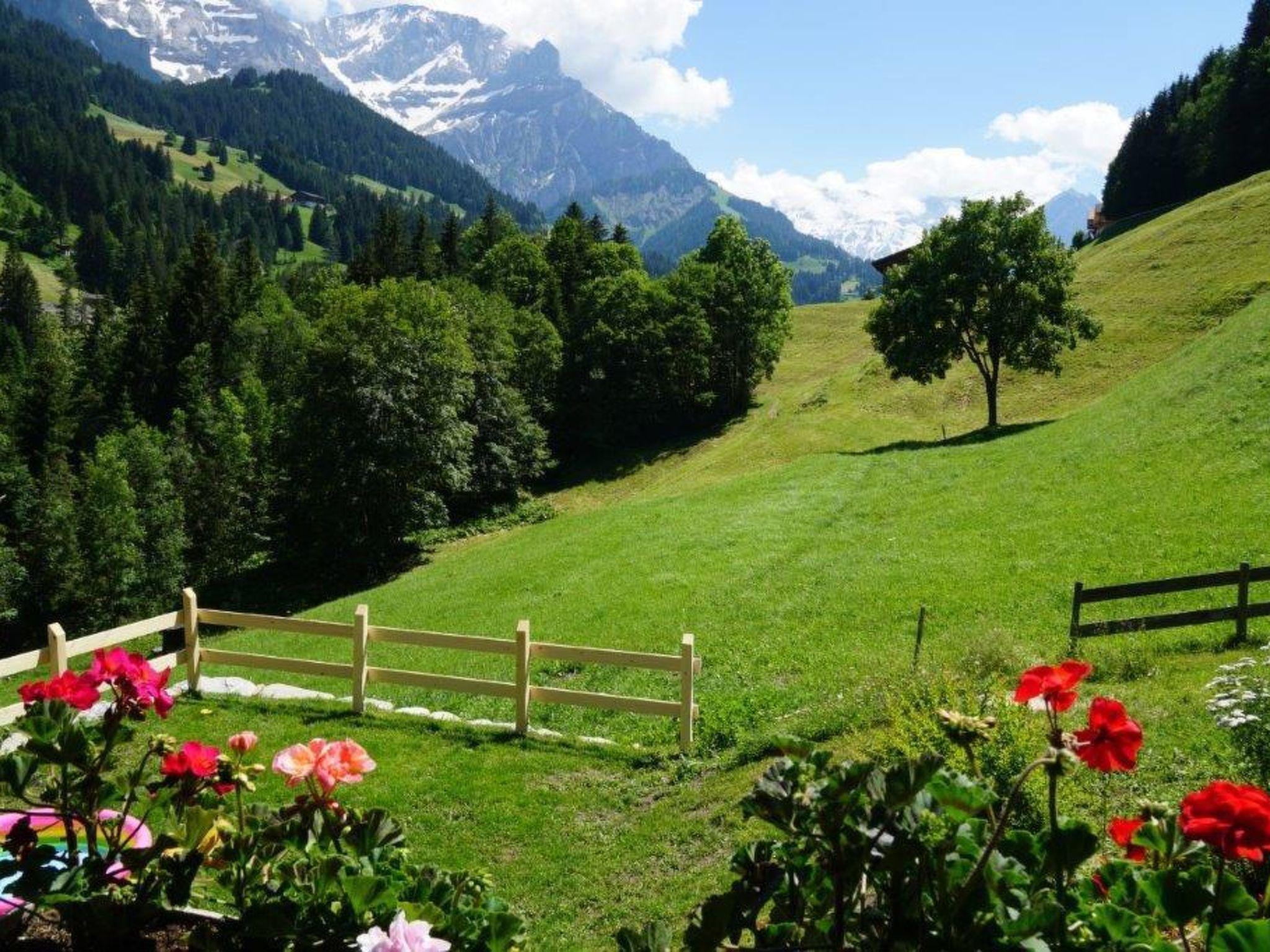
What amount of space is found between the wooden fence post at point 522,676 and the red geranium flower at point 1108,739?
29.7ft

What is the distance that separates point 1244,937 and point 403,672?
37.7ft

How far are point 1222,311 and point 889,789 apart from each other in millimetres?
55140

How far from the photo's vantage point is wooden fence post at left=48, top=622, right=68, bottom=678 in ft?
37.5

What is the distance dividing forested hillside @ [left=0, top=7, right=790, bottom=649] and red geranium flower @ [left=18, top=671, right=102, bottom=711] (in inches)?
1432

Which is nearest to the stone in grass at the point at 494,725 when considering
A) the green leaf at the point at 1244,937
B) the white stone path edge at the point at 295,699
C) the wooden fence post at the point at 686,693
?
the white stone path edge at the point at 295,699

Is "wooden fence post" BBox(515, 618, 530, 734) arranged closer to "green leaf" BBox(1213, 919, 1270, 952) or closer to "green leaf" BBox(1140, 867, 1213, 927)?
"green leaf" BBox(1140, 867, 1213, 927)

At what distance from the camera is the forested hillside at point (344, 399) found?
132ft

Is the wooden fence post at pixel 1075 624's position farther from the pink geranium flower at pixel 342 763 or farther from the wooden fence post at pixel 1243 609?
the pink geranium flower at pixel 342 763

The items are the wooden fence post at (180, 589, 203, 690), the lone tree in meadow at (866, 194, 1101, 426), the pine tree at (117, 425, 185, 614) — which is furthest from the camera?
the pine tree at (117, 425, 185, 614)

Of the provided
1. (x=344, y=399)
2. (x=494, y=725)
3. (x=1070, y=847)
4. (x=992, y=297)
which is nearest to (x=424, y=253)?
(x=344, y=399)

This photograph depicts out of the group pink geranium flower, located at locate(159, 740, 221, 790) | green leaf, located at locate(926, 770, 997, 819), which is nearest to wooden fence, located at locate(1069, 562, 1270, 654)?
green leaf, located at locate(926, 770, 997, 819)

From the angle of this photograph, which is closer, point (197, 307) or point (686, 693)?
point (686, 693)

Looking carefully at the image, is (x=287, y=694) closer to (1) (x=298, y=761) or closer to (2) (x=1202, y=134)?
(1) (x=298, y=761)

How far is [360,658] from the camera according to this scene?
1237 centimetres
